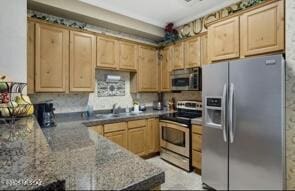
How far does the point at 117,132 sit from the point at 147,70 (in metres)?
1.41

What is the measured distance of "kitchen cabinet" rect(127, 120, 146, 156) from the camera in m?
3.02

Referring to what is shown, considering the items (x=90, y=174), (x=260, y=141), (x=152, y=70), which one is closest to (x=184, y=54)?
(x=152, y=70)

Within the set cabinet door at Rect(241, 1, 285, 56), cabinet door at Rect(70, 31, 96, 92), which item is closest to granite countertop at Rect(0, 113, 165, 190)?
cabinet door at Rect(70, 31, 96, 92)

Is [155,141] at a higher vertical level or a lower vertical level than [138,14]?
lower

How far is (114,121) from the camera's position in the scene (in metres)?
Result: 2.81

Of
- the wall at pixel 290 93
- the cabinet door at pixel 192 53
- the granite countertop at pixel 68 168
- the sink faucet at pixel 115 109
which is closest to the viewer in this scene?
the granite countertop at pixel 68 168

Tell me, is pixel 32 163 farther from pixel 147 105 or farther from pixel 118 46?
pixel 147 105

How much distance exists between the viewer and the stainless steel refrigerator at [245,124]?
1696mm

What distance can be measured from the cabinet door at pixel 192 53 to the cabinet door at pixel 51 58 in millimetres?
1954

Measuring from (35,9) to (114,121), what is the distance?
1.98 m

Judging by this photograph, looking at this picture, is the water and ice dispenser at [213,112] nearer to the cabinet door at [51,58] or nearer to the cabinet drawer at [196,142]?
the cabinet drawer at [196,142]

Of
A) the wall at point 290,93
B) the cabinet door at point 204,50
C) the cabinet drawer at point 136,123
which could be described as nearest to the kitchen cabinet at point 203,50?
the cabinet door at point 204,50

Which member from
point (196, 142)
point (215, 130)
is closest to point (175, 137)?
point (196, 142)

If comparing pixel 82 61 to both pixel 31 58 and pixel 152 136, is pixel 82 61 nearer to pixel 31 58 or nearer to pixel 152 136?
pixel 31 58
